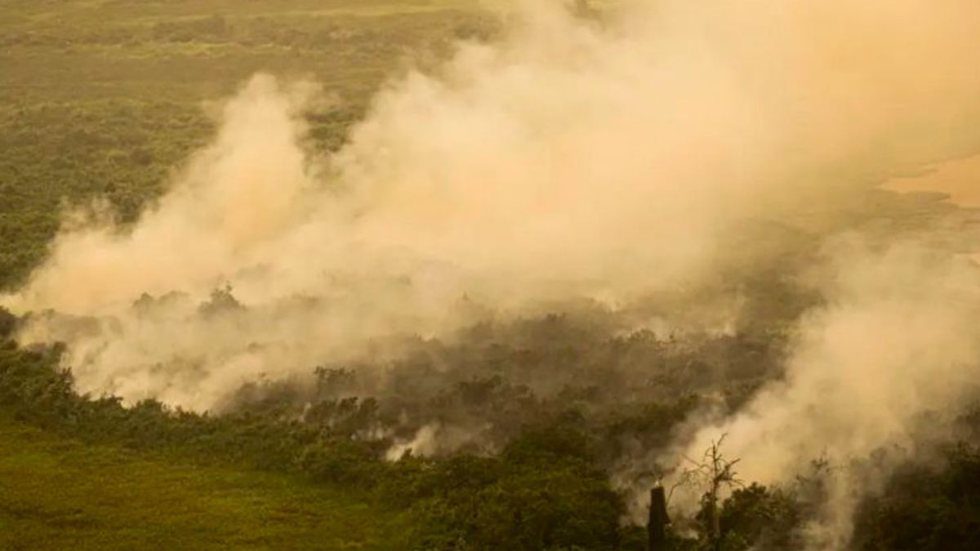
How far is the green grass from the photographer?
40125 millimetres

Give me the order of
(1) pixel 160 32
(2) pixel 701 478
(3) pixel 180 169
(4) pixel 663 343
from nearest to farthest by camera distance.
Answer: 1. (2) pixel 701 478
2. (4) pixel 663 343
3. (3) pixel 180 169
4. (1) pixel 160 32

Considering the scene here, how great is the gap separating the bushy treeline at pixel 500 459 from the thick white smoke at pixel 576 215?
1298 millimetres

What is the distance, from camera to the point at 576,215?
201 ft

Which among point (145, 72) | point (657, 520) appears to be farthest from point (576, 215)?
point (145, 72)

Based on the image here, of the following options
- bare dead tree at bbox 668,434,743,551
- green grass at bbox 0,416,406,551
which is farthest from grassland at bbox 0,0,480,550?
bare dead tree at bbox 668,434,743,551

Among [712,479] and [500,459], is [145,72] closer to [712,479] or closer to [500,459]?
[500,459]

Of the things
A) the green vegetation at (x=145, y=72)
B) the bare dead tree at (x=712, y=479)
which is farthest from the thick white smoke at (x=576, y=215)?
the green vegetation at (x=145, y=72)

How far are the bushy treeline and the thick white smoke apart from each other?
1298mm

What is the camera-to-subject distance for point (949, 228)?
199ft

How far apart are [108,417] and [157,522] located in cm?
822

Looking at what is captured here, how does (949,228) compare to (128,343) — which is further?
(949,228)

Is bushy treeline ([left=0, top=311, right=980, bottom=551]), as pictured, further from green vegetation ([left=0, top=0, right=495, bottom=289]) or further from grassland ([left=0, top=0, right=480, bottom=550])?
green vegetation ([left=0, top=0, right=495, bottom=289])

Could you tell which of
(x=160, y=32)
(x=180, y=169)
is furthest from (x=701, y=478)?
(x=160, y=32)

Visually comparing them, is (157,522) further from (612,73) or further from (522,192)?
(612,73)
